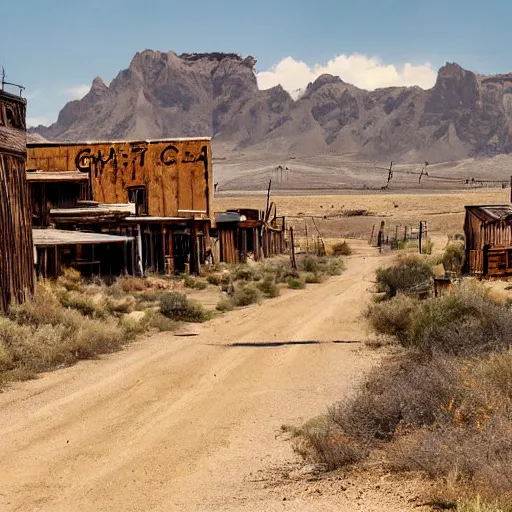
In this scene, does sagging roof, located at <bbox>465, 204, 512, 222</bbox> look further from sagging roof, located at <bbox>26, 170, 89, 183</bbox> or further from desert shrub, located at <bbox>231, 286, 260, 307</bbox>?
sagging roof, located at <bbox>26, 170, 89, 183</bbox>

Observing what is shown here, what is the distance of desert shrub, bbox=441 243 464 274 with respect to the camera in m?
25.7

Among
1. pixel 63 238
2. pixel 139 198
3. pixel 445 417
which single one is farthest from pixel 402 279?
pixel 139 198

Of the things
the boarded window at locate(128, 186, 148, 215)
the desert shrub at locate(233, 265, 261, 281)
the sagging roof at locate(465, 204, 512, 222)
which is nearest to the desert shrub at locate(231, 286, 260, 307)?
the desert shrub at locate(233, 265, 261, 281)

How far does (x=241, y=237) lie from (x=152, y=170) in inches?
224

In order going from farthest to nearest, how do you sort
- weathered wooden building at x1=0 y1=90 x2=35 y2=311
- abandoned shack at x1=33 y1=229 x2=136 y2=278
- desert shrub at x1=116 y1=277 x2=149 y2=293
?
1. desert shrub at x1=116 y1=277 x2=149 y2=293
2. abandoned shack at x1=33 y1=229 x2=136 y2=278
3. weathered wooden building at x1=0 y1=90 x2=35 y2=311

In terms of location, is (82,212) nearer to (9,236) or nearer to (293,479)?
(9,236)

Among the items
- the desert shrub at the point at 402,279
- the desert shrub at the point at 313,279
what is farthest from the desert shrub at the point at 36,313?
the desert shrub at the point at 313,279

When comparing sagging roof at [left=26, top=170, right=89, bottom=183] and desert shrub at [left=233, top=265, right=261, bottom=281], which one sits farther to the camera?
desert shrub at [left=233, top=265, right=261, bottom=281]

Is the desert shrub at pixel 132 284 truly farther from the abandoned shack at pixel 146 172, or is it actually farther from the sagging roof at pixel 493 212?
the sagging roof at pixel 493 212

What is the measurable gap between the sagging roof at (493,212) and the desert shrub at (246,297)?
7522 mm

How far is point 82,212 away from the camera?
26.8 meters

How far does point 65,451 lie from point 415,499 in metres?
3.78

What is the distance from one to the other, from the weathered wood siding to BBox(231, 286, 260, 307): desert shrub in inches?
516

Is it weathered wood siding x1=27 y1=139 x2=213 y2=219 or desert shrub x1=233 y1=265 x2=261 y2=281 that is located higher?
weathered wood siding x1=27 y1=139 x2=213 y2=219
